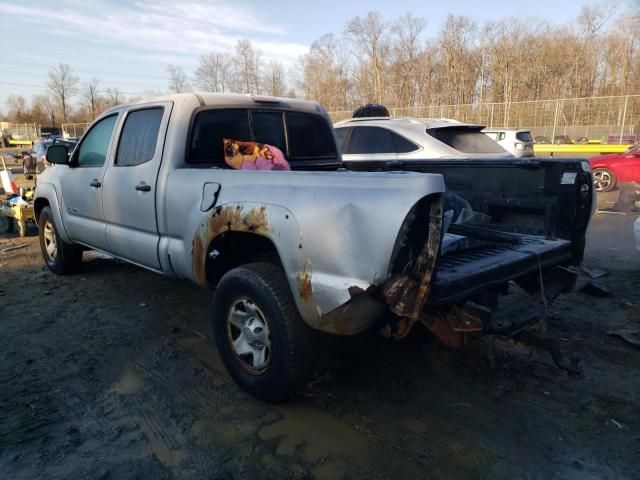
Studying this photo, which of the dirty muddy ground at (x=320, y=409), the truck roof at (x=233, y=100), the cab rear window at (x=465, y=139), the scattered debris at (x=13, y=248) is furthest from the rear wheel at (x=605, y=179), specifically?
the scattered debris at (x=13, y=248)

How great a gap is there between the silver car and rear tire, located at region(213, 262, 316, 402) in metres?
4.80

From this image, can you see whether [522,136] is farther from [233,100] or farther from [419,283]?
[419,283]

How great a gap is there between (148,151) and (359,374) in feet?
8.00

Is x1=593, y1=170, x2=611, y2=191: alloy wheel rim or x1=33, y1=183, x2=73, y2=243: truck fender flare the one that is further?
x1=593, y1=170, x2=611, y2=191: alloy wheel rim

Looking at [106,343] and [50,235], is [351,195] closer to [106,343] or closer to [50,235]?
[106,343]

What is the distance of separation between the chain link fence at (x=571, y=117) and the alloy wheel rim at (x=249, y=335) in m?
21.6

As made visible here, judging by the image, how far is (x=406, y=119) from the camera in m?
7.88

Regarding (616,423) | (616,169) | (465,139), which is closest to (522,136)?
(616,169)

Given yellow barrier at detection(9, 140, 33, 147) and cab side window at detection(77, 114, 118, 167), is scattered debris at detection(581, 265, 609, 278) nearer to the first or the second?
cab side window at detection(77, 114, 118, 167)

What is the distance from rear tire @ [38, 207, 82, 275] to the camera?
5.62m

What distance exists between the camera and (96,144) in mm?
4750

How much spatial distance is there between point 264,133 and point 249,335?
191cm

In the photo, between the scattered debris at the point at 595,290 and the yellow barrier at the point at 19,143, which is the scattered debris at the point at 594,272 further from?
the yellow barrier at the point at 19,143

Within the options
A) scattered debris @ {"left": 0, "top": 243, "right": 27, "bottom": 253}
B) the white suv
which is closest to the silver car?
Answer: scattered debris @ {"left": 0, "top": 243, "right": 27, "bottom": 253}
